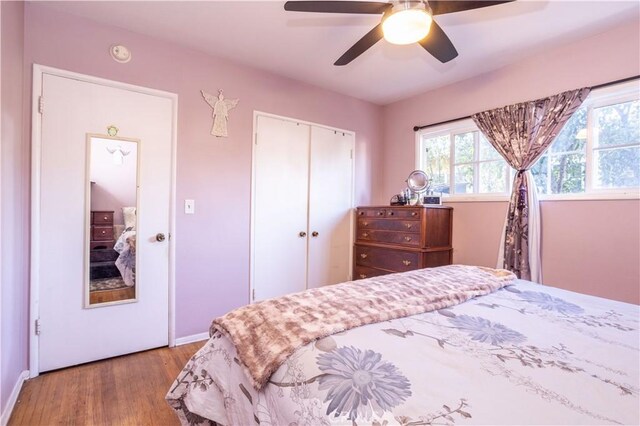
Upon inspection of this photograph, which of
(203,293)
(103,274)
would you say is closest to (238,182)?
(203,293)

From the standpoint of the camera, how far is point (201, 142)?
2.53 meters

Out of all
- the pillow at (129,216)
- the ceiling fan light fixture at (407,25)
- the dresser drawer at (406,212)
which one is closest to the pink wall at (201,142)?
the pillow at (129,216)

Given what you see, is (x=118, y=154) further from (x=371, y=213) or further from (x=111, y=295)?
(x=371, y=213)

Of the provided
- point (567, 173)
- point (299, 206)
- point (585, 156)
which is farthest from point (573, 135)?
point (299, 206)

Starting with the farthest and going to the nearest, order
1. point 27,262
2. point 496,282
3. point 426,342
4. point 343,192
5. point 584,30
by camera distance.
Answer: point 343,192 → point 584,30 → point 27,262 → point 496,282 → point 426,342

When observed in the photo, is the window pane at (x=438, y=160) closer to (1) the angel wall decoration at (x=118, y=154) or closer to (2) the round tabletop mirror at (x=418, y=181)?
(2) the round tabletop mirror at (x=418, y=181)

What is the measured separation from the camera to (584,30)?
2.16m

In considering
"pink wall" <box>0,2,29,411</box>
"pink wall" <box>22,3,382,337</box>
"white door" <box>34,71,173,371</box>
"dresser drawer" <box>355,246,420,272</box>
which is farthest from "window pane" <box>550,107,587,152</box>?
"pink wall" <box>0,2,29,411</box>

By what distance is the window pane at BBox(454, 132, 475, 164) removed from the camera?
10.0 feet

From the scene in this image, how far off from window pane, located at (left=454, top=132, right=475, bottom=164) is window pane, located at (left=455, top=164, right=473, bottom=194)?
7 centimetres

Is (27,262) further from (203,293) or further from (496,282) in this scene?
(496,282)

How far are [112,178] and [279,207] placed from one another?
139cm

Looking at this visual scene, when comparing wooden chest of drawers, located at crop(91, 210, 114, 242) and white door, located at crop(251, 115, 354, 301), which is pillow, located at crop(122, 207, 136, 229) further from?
white door, located at crop(251, 115, 354, 301)

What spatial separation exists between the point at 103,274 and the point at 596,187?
376cm
